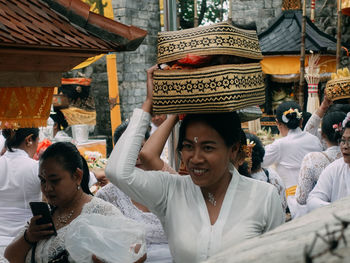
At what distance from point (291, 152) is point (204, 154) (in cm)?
377

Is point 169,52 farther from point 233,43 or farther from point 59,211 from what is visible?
point 59,211

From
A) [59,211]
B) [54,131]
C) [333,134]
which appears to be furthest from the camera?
[54,131]

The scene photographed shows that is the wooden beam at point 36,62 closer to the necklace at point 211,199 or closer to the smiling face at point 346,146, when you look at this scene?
the necklace at point 211,199

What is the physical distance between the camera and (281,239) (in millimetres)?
695

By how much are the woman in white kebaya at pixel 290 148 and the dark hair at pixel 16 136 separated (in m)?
2.65

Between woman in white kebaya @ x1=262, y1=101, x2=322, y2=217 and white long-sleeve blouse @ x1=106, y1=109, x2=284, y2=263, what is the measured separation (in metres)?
3.54

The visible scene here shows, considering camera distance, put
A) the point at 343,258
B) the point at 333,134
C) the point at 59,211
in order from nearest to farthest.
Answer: the point at 343,258 → the point at 59,211 → the point at 333,134

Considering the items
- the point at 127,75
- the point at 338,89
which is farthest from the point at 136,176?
the point at 127,75

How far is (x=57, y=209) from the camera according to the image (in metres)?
2.79

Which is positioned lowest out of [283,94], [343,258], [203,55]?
[283,94]

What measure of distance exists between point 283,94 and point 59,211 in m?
12.3

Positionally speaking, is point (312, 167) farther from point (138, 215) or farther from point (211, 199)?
point (211, 199)

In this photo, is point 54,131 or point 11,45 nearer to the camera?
point 11,45

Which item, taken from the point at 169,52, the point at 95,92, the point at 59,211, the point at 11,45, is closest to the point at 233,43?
the point at 169,52
